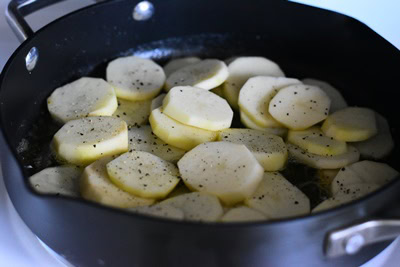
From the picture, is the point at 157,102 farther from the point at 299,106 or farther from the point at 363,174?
the point at 363,174

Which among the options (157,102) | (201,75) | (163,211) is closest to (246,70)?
(201,75)

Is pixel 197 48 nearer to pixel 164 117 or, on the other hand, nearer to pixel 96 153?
pixel 164 117

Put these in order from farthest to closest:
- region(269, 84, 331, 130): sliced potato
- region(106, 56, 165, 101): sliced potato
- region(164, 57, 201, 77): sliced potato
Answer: region(164, 57, 201, 77): sliced potato
region(106, 56, 165, 101): sliced potato
region(269, 84, 331, 130): sliced potato

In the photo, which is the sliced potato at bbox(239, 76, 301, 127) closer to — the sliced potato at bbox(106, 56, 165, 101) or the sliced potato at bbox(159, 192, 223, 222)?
the sliced potato at bbox(106, 56, 165, 101)

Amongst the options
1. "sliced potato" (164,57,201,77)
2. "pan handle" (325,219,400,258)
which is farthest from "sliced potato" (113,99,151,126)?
"pan handle" (325,219,400,258)

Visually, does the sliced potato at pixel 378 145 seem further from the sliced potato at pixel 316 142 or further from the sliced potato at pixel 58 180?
the sliced potato at pixel 58 180

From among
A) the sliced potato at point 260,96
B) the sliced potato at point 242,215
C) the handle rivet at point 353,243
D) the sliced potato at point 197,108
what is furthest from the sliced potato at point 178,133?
the handle rivet at point 353,243
